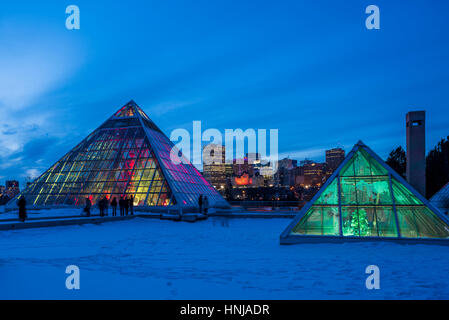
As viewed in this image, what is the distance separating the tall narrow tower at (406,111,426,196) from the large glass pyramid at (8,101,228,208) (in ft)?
56.5

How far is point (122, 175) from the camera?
3200cm

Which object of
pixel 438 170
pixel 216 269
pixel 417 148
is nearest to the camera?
pixel 216 269

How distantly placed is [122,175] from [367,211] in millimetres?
24613

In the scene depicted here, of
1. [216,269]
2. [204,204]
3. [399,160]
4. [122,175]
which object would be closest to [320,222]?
[216,269]

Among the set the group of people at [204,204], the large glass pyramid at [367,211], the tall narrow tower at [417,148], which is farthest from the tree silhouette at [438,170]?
the large glass pyramid at [367,211]

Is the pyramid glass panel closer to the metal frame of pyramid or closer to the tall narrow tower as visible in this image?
the tall narrow tower

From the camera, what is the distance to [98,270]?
8391 mm

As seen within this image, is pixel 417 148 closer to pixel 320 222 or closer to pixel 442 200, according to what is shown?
pixel 320 222

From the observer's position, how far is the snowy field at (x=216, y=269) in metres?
6.46

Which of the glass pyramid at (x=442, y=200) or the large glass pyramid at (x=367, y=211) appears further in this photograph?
the glass pyramid at (x=442, y=200)

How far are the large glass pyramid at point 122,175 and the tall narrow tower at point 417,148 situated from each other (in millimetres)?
17233

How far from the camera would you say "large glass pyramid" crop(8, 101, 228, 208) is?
30.0 m

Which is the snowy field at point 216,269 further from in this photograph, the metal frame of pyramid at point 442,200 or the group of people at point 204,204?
the metal frame of pyramid at point 442,200
